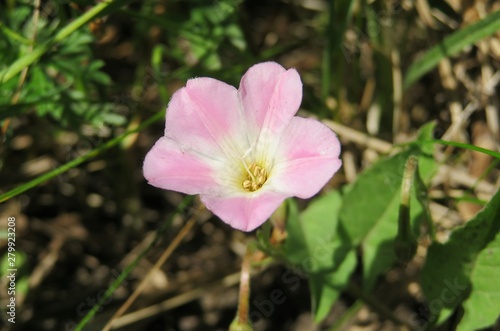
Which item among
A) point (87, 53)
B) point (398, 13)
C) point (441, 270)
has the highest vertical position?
point (87, 53)

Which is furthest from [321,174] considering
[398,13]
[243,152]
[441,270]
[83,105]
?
[398,13]

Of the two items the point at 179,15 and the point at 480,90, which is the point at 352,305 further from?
the point at 179,15

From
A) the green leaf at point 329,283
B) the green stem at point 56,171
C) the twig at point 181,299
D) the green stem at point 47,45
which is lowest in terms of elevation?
the twig at point 181,299

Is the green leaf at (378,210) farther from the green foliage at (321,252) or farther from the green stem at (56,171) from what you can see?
the green stem at (56,171)

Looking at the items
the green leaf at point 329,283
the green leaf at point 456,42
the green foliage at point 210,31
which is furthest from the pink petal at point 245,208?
the green leaf at point 456,42

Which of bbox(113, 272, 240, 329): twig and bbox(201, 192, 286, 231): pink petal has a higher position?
bbox(201, 192, 286, 231): pink petal

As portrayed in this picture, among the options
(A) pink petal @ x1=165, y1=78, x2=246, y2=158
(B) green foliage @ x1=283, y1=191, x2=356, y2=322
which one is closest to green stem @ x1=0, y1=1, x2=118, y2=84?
(A) pink petal @ x1=165, y1=78, x2=246, y2=158

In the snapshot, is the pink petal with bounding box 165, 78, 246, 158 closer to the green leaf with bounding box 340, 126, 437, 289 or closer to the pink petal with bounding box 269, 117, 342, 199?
the pink petal with bounding box 269, 117, 342, 199
